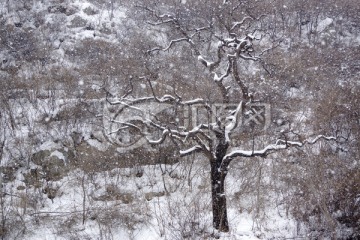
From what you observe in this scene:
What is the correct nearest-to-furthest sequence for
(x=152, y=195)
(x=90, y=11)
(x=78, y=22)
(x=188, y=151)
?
1. (x=188, y=151)
2. (x=152, y=195)
3. (x=78, y=22)
4. (x=90, y=11)

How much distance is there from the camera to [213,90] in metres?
10.6

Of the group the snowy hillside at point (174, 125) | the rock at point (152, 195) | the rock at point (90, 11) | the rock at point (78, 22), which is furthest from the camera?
the rock at point (90, 11)

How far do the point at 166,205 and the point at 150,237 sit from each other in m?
Answer: 0.81

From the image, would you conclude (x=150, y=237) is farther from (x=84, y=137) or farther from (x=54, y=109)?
(x=54, y=109)

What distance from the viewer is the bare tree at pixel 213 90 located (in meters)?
6.12

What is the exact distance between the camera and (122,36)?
13.1 m

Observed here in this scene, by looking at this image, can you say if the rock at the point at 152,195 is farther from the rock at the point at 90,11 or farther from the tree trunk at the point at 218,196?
the rock at the point at 90,11

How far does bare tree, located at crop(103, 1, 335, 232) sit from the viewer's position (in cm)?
612

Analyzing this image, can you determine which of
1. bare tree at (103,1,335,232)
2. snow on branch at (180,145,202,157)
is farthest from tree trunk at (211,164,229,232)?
snow on branch at (180,145,202,157)

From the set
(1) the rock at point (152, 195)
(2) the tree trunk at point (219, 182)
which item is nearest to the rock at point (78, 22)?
(1) the rock at point (152, 195)

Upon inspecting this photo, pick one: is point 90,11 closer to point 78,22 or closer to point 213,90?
point 78,22

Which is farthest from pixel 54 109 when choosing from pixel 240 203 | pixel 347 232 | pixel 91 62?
pixel 347 232

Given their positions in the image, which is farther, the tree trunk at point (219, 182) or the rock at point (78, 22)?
the rock at point (78, 22)

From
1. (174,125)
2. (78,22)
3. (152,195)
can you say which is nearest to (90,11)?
(78,22)
